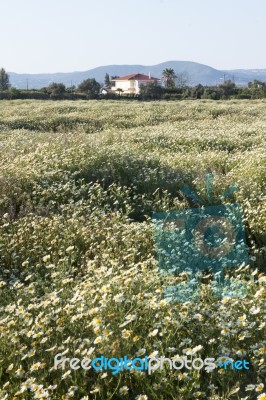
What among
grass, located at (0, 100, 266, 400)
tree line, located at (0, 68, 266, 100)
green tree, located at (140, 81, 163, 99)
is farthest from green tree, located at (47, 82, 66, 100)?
grass, located at (0, 100, 266, 400)

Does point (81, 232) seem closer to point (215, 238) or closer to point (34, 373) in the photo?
point (215, 238)

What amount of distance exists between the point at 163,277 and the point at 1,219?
3205 mm

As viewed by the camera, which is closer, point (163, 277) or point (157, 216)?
point (163, 277)

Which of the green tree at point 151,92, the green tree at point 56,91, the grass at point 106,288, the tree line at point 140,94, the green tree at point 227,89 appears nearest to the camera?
the grass at point 106,288

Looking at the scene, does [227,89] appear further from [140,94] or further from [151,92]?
[140,94]

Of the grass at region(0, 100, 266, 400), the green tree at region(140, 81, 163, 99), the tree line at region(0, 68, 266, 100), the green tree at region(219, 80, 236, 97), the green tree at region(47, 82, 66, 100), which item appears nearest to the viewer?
the grass at region(0, 100, 266, 400)

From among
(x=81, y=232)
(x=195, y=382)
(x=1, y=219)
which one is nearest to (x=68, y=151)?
(x=1, y=219)

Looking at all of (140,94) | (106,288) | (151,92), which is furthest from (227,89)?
(106,288)

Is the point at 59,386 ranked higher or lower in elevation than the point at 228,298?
lower

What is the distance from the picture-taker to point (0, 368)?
3223mm

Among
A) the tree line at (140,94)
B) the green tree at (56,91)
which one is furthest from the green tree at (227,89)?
the green tree at (56,91)

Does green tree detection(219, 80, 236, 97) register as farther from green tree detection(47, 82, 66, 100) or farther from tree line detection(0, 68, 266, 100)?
green tree detection(47, 82, 66, 100)

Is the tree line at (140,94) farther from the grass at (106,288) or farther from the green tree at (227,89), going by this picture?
the grass at (106,288)

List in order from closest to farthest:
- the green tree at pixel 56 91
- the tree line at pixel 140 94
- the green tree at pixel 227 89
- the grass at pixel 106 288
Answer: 1. the grass at pixel 106 288
2. the green tree at pixel 56 91
3. the tree line at pixel 140 94
4. the green tree at pixel 227 89
